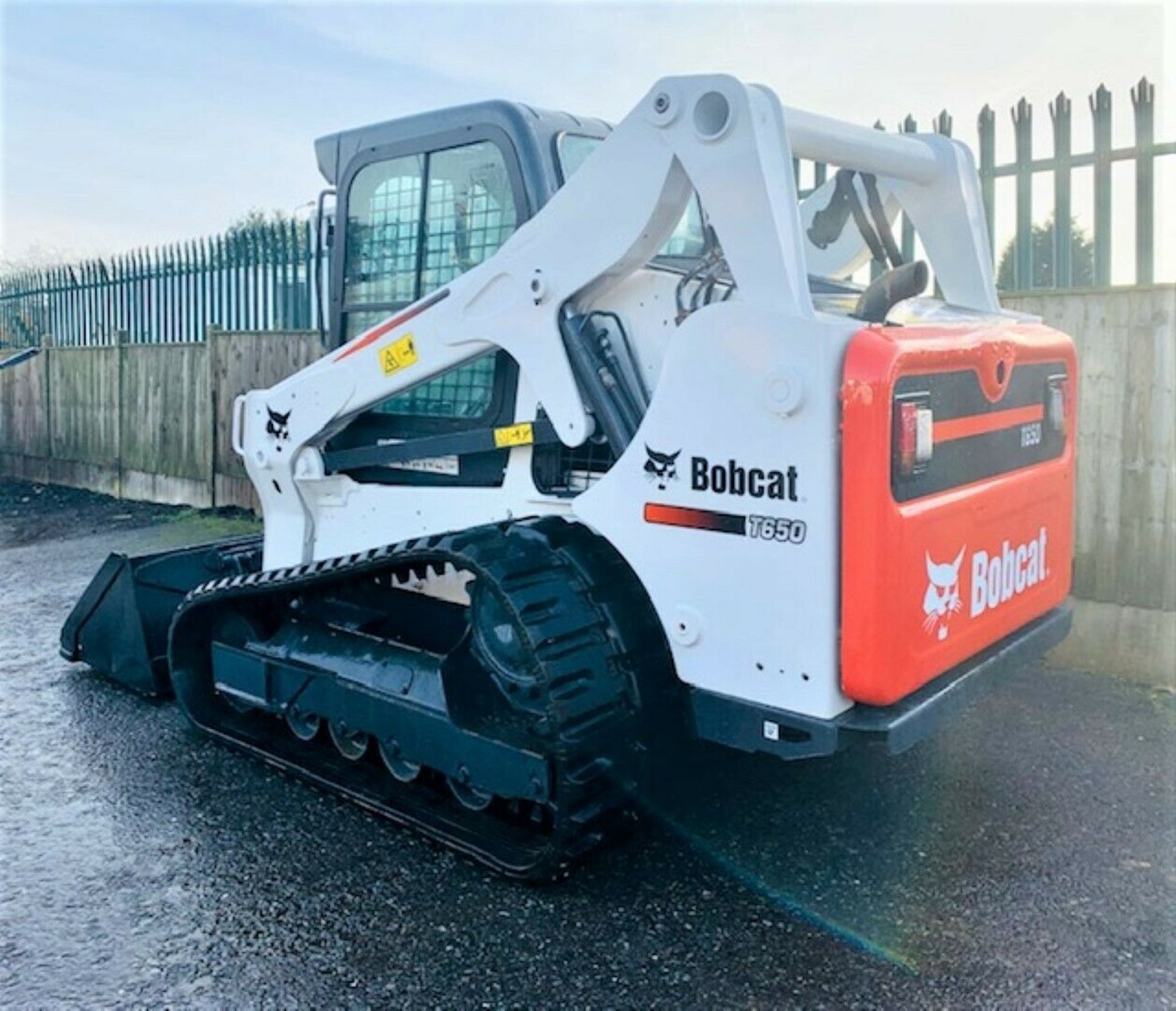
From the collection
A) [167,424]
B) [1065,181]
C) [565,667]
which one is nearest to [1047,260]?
[1065,181]

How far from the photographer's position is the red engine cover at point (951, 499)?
2.67 metres

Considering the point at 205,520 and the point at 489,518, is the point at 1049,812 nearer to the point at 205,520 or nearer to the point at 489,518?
the point at 489,518

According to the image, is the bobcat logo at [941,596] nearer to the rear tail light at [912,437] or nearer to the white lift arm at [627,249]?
the rear tail light at [912,437]

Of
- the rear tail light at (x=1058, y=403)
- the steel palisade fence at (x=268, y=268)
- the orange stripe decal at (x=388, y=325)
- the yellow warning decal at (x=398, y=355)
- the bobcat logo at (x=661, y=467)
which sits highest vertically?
the steel palisade fence at (x=268, y=268)

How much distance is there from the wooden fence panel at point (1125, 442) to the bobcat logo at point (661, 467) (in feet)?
9.71

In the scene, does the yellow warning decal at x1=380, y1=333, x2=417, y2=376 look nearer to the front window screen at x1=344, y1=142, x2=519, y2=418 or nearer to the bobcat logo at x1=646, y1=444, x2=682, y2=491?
the front window screen at x1=344, y1=142, x2=519, y2=418

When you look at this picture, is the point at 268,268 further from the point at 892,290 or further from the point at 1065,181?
the point at 892,290

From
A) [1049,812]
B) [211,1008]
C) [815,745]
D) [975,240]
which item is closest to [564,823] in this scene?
[815,745]

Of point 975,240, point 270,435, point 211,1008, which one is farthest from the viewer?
point 270,435

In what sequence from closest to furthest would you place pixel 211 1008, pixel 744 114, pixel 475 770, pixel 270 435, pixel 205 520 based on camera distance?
pixel 211 1008, pixel 744 114, pixel 475 770, pixel 270 435, pixel 205 520

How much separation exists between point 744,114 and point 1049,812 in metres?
2.49

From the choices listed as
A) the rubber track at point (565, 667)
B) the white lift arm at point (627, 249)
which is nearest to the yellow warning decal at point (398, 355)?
the white lift arm at point (627, 249)

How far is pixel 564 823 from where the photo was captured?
3.02 m

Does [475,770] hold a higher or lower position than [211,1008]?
higher
